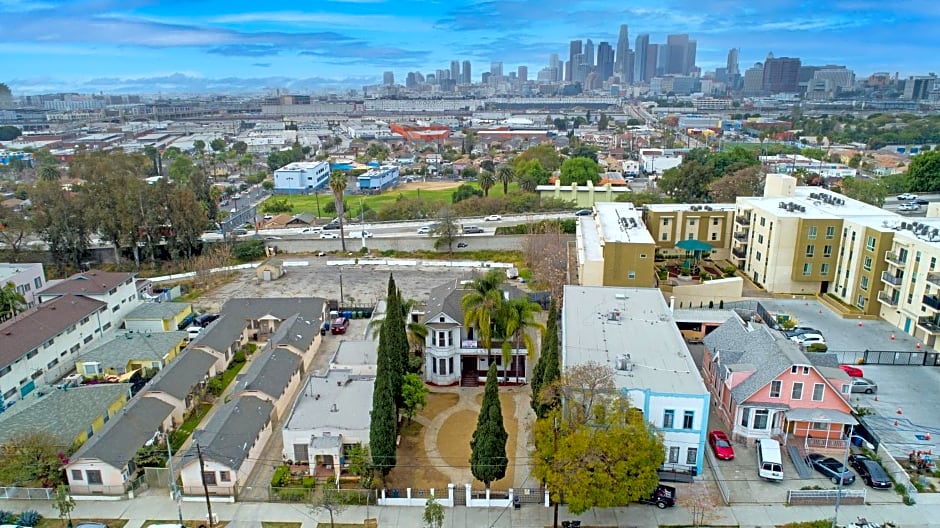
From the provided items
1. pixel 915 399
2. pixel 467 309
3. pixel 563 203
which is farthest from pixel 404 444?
pixel 563 203

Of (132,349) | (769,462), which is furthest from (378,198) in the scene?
(769,462)

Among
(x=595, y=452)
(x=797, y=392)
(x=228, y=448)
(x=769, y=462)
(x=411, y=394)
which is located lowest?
(x=769, y=462)

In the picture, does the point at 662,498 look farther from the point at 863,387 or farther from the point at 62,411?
the point at 62,411

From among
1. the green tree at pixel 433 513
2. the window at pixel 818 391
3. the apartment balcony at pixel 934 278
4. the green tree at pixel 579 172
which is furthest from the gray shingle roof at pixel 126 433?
the green tree at pixel 579 172

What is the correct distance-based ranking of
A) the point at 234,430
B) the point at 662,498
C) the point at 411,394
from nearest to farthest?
the point at 662,498 → the point at 234,430 → the point at 411,394

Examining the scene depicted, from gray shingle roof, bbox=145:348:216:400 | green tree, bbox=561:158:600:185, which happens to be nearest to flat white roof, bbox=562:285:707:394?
gray shingle roof, bbox=145:348:216:400

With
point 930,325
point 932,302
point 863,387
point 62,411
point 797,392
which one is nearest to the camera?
point 797,392

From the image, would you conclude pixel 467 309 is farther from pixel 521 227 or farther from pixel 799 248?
pixel 521 227
